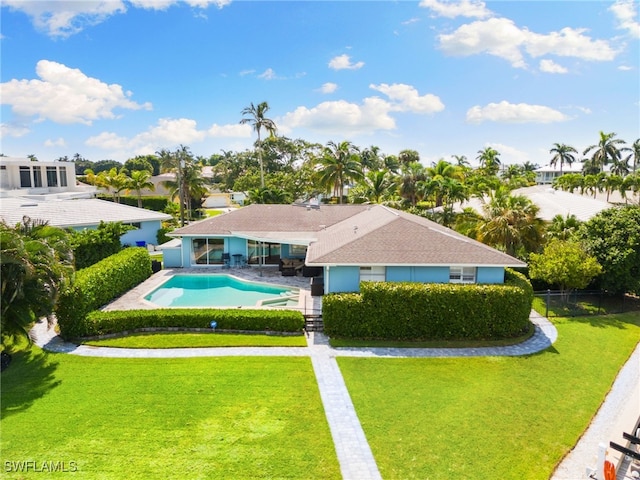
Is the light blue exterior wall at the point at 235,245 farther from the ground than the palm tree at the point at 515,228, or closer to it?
closer to it

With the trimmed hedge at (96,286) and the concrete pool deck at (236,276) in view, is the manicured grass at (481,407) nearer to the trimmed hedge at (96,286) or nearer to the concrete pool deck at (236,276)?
the concrete pool deck at (236,276)

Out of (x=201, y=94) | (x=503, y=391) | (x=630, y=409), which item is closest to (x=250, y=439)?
(x=503, y=391)

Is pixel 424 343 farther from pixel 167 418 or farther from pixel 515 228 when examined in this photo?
pixel 515 228

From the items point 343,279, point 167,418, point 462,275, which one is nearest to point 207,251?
point 343,279

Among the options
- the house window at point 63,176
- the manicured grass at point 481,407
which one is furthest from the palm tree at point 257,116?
the manicured grass at point 481,407

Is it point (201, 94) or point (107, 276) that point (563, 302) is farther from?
point (201, 94)

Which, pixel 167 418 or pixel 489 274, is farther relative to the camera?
pixel 489 274
